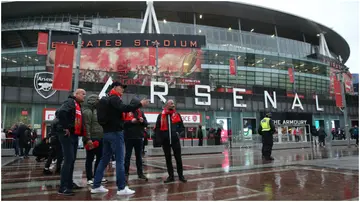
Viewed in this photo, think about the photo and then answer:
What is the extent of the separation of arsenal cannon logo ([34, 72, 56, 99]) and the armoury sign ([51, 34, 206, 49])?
11427mm

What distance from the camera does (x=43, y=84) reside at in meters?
26.6

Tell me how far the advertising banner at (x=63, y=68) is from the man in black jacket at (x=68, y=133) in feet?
35.0

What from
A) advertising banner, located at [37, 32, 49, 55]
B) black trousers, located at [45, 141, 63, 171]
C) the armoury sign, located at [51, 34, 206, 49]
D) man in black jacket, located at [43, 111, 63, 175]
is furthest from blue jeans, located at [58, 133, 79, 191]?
the armoury sign, located at [51, 34, 206, 49]

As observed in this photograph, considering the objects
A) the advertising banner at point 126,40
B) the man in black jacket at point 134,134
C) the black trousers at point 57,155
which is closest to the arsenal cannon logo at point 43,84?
the advertising banner at point 126,40

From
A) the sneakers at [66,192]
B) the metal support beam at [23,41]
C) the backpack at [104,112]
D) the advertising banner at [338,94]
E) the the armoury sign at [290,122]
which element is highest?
the metal support beam at [23,41]

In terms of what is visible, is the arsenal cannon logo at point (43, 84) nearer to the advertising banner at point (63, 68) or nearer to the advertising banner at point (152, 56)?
the advertising banner at point (63, 68)

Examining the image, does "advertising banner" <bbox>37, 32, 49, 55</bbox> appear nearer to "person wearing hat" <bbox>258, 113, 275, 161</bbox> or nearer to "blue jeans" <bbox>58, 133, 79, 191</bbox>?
"person wearing hat" <bbox>258, 113, 275, 161</bbox>

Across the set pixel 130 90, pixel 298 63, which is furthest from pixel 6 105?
pixel 298 63

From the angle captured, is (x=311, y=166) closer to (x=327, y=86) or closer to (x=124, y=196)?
(x=124, y=196)

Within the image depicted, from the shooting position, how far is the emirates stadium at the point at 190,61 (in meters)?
28.9

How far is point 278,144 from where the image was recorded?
21359mm

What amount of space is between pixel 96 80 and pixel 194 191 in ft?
89.1

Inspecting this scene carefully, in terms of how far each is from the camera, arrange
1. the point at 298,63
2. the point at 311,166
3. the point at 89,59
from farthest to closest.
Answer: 1. the point at 298,63
2. the point at 89,59
3. the point at 311,166

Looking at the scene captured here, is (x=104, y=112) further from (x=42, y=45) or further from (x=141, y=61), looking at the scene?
(x=141, y=61)
